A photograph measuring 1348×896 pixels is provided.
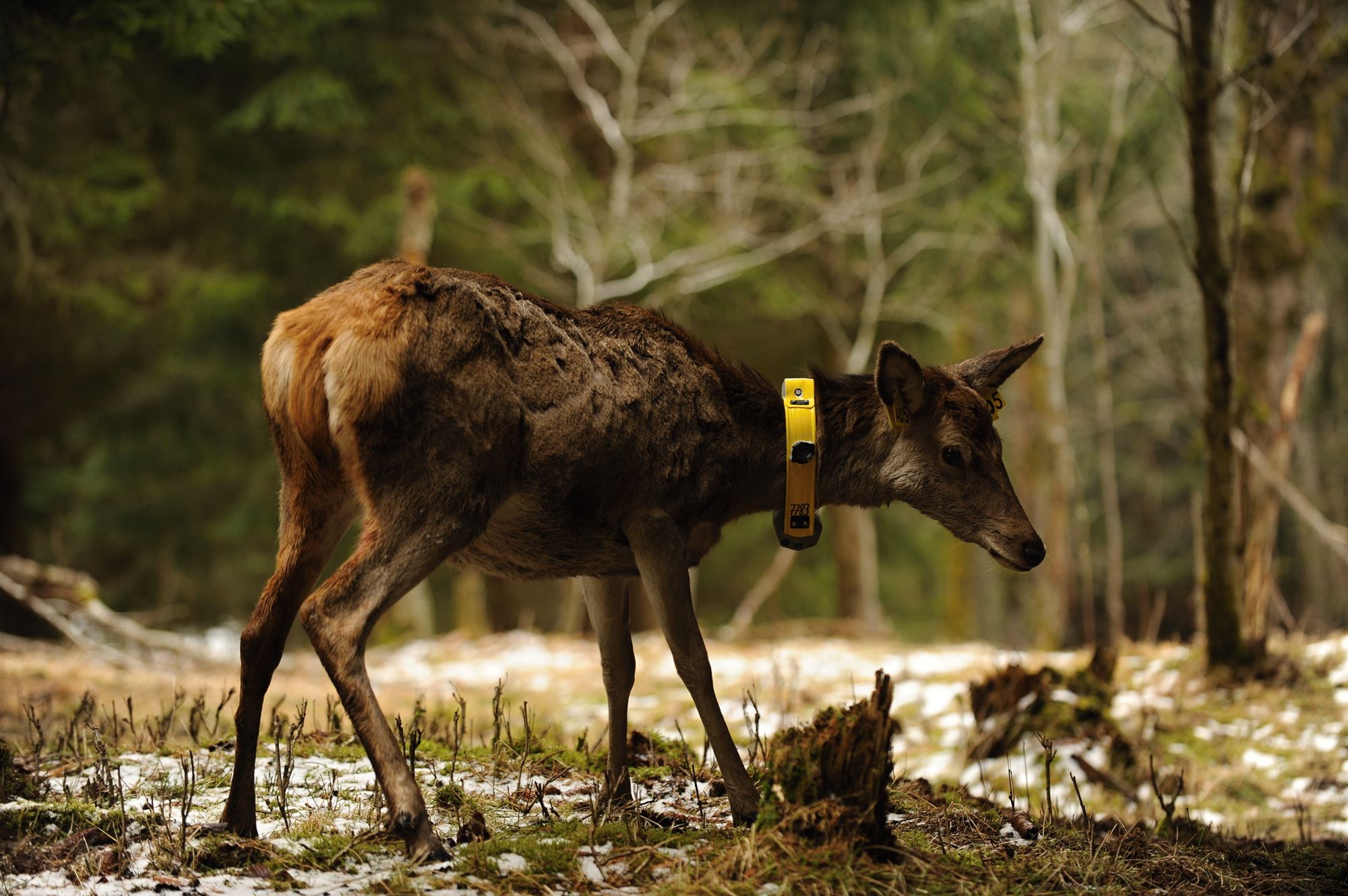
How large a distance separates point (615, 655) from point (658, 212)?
11180 millimetres

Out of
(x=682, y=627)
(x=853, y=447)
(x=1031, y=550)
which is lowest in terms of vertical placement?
(x=682, y=627)

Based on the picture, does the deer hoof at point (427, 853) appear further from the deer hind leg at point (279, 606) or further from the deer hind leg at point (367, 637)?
the deer hind leg at point (279, 606)

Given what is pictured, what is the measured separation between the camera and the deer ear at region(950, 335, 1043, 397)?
5.24m

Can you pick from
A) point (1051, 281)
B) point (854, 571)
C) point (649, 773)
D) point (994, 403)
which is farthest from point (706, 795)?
point (854, 571)

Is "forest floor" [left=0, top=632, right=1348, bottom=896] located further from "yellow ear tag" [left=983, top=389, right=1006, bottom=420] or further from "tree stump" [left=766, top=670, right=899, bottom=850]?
"yellow ear tag" [left=983, top=389, right=1006, bottom=420]

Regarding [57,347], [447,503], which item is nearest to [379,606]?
[447,503]

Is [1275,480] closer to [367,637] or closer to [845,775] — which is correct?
[845,775]

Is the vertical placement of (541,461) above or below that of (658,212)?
below

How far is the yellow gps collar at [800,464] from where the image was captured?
490 cm

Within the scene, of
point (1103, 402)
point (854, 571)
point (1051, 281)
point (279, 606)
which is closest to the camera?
point (279, 606)

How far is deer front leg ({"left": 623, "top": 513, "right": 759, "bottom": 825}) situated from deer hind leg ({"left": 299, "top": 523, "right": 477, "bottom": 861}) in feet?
2.96

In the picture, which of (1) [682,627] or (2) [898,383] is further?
(2) [898,383]

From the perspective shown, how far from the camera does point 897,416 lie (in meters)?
4.98

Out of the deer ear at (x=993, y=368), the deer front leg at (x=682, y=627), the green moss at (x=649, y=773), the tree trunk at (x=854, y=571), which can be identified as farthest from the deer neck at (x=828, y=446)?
the tree trunk at (x=854, y=571)
